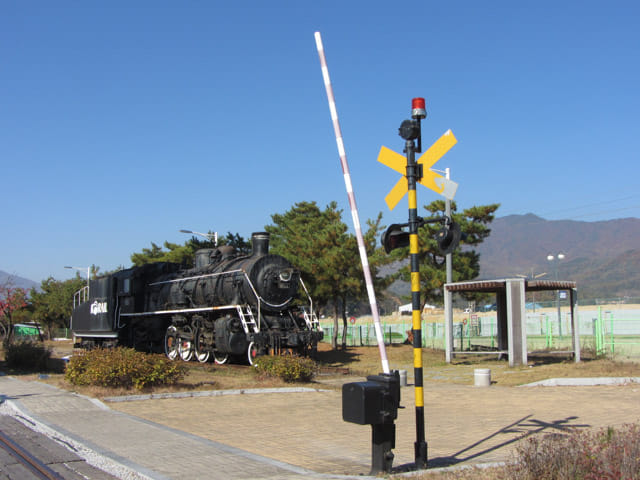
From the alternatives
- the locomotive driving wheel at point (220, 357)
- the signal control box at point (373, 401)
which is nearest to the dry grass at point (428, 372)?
the locomotive driving wheel at point (220, 357)

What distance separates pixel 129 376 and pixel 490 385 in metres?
10.0

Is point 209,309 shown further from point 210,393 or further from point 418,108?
point 418,108

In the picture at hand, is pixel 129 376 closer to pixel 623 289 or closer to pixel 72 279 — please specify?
pixel 72 279

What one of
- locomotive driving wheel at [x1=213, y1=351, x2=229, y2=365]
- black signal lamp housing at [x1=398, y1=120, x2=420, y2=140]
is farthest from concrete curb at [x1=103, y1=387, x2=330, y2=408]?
black signal lamp housing at [x1=398, y1=120, x2=420, y2=140]

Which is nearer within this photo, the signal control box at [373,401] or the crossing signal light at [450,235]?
the signal control box at [373,401]

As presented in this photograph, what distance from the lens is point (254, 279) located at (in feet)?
68.9

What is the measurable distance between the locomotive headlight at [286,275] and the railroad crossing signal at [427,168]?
45.0 ft

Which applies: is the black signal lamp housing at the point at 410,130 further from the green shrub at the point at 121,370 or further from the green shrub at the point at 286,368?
the green shrub at the point at 286,368

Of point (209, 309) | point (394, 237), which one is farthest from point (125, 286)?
point (394, 237)

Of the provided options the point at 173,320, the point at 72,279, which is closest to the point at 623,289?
the point at 72,279

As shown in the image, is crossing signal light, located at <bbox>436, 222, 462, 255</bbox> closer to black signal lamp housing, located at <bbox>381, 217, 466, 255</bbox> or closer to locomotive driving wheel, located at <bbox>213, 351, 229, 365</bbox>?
black signal lamp housing, located at <bbox>381, 217, 466, 255</bbox>

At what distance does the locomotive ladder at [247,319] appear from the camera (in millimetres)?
20328

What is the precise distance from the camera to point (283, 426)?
10227 millimetres

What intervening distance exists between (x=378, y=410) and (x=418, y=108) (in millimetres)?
3781
